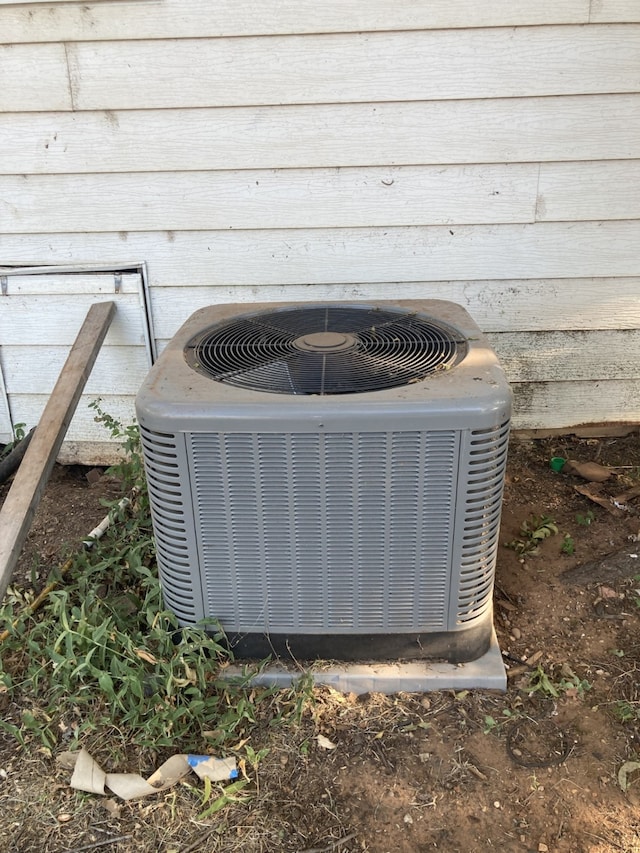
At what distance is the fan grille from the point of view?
1883mm

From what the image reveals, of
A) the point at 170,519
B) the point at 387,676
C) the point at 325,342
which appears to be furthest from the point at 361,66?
the point at 387,676

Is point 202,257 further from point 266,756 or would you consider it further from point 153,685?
point 266,756

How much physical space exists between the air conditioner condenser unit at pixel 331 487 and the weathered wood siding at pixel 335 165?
0.80 m

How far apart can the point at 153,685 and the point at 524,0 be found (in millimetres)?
2489

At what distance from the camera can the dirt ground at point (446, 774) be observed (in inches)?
66.4

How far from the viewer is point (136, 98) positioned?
260cm

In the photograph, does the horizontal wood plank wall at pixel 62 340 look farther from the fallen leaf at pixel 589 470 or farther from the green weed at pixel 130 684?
the fallen leaf at pixel 589 470

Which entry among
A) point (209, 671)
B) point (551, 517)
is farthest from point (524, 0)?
point (209, 671)

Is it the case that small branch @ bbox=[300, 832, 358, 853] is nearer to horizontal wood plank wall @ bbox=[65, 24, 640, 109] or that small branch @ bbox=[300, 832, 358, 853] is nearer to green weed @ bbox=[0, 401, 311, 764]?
green weed @ bbox=[0, 401, 311, 764]

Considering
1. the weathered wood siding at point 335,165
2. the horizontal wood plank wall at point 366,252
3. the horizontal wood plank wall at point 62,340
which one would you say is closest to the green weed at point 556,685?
the weathered wood siding at point 335,165

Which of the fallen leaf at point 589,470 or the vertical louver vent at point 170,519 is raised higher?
the vertical louver vent at point 170,519

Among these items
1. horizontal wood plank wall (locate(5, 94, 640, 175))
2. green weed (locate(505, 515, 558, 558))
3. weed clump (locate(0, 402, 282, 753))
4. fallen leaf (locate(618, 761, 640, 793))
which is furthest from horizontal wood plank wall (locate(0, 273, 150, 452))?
fallen leaf (locate(618, 761, 640, 793))

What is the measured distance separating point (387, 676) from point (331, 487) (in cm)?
61

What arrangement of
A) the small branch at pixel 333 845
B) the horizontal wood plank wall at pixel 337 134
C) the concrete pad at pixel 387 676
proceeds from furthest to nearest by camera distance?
the horizontal wood plank wall at pixel 337 134
the concrete pad at pixel 387 676
the small branch at pixel 333 845
